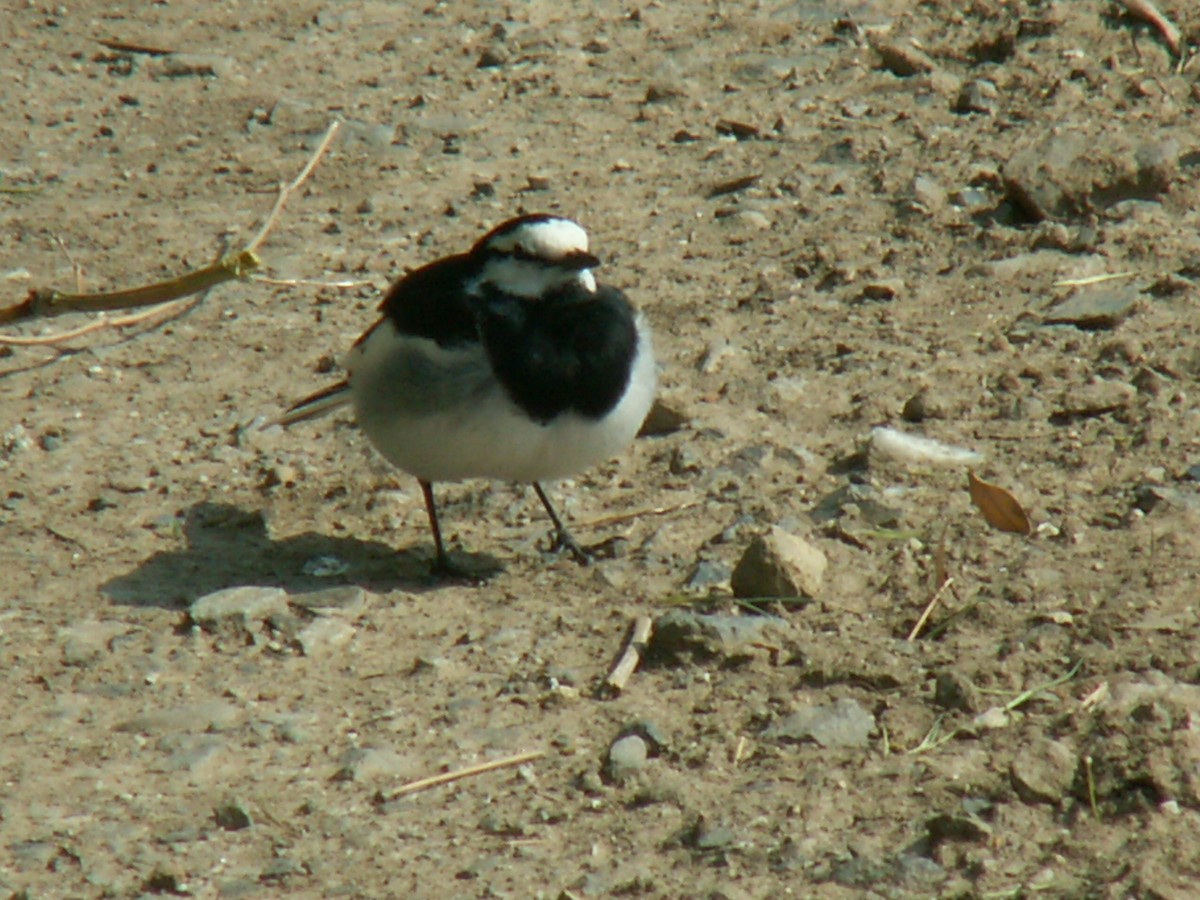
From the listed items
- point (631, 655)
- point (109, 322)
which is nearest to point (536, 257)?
point (631, 655)

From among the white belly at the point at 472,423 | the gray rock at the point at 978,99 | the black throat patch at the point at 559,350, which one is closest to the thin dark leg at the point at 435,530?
the white belly at the point at 472,423

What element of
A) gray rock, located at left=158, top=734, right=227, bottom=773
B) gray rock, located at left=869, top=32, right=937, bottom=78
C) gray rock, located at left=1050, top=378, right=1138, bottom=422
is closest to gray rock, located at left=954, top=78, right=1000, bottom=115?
gray rock, located at left=869, top=32, right=937, bottom=78

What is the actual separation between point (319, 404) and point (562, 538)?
3.26ft

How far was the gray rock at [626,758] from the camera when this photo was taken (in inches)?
166

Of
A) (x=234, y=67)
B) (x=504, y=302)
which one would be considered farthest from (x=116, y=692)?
(x=234, y=67)

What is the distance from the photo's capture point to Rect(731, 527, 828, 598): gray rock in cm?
486

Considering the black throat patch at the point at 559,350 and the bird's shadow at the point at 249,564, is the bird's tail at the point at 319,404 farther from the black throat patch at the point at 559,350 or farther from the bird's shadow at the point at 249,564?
the black throat patch at the point at 559,350

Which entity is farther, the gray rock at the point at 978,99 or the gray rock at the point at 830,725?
the gray rock at the point at 978,99

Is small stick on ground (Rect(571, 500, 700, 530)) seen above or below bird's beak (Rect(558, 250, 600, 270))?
below

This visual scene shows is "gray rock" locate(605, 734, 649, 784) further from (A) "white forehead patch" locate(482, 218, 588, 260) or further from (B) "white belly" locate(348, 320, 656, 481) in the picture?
(A) "white forehead patch" locate(482, 218, 588, 260)

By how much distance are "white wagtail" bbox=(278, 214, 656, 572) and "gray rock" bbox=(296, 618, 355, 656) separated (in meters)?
0.44

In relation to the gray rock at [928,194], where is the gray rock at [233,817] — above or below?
below

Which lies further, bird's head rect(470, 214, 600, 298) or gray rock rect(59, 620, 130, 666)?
bird's head rect(470, 214, 600, 298)

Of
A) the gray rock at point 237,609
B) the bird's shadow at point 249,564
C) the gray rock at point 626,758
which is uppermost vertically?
the gray rock at point 626,758
